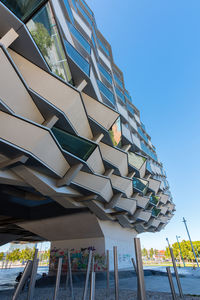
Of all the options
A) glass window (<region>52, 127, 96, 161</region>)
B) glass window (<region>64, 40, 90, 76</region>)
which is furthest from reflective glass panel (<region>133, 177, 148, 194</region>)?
glass window (<region>64, 40, 90, 76</region>)

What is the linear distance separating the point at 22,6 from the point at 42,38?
5.79ft

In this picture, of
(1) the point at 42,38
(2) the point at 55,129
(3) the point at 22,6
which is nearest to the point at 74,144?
(2) the point at 55,129

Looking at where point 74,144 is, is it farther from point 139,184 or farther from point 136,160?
point 139,184

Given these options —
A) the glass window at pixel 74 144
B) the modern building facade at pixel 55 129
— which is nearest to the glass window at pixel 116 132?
the modern building facade at pixel 55 129

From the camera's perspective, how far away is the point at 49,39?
8.99m

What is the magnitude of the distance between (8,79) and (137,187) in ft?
57.7

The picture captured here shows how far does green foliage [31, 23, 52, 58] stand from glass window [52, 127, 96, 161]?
4.04m

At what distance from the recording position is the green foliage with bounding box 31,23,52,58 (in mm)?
7929

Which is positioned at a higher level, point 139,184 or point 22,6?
Answer: point 139,184

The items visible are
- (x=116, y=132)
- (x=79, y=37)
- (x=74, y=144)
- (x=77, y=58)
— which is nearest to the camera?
(x=74, y=144)

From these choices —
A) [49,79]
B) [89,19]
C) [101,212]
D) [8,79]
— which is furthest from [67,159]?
[89,19]

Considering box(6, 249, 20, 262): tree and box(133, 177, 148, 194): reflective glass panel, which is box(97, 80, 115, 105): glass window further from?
box(6, 249, 20, 262): tree

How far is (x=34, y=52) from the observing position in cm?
798

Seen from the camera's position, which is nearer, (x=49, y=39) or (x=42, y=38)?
(x=42, y=38)
